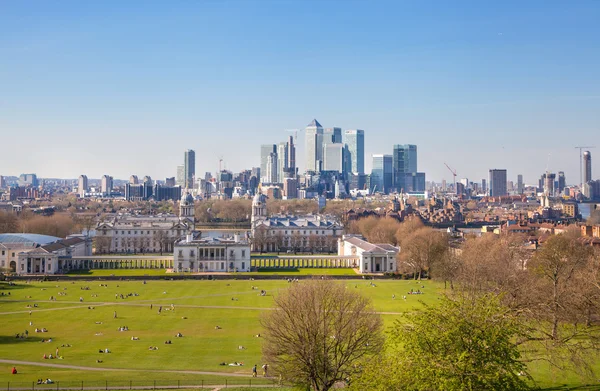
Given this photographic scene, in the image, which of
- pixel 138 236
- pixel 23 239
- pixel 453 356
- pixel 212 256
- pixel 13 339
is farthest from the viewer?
pixel 138 236

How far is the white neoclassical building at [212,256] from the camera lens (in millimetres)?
88500

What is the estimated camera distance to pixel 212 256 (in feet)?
294

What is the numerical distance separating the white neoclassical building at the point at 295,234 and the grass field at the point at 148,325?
130 feet

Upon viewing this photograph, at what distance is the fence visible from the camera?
1273 inches

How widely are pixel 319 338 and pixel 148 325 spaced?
22.9 metres

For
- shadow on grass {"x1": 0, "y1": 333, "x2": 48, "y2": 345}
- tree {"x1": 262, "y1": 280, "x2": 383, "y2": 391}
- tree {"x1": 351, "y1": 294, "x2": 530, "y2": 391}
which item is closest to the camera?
tree {"x1": 351, "y1": 294, "x2": 530, "y2": 391}

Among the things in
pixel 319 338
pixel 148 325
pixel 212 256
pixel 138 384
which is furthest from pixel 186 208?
pixel 319 338

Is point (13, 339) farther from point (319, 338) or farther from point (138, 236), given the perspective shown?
point (138, 236)

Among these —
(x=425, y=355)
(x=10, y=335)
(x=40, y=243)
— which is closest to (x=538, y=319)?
(x=425, y=355)

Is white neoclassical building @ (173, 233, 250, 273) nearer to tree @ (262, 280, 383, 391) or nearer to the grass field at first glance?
the grass field

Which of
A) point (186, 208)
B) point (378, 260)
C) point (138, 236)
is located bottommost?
point (378, 260)

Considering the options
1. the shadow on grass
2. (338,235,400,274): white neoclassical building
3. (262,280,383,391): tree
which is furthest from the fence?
(338,235,400,274): white neoclassical building

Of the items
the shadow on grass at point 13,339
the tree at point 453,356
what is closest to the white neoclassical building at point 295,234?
the shadow on grass at point 13,339

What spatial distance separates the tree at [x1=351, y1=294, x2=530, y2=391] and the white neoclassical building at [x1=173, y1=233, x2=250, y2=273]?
65.0 metres
